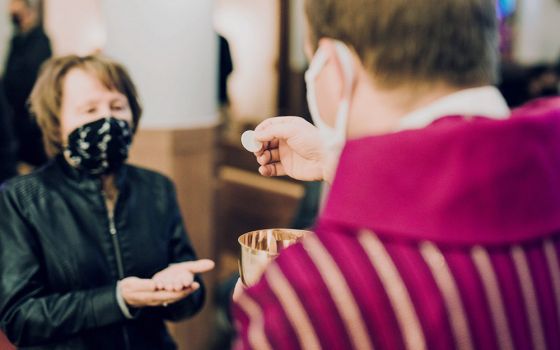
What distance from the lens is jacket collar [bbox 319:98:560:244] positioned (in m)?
0.76

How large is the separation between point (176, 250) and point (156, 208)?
0.13 meters

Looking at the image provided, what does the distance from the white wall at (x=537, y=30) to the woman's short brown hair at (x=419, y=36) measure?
25.2 feet

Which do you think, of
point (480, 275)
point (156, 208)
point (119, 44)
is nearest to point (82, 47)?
point (119, 44)

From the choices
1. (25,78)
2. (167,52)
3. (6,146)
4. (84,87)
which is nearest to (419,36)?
(84,87)

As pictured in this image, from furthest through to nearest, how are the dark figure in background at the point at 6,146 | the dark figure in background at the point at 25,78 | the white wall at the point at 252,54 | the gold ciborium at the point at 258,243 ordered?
the white wall at the point at 252,54 → the dark figure in background at the point at 25,78 → the dark figure in background at the point at 6,146 → the gold ciborium at the point at 258,243

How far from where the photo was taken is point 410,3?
796 mm

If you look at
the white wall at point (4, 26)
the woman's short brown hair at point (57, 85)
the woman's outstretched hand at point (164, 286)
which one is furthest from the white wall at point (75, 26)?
the white wall at point (4, 26)

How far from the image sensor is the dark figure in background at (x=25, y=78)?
440cm

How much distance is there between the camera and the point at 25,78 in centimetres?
439

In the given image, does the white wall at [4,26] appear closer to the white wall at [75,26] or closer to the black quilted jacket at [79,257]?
the white wall at [75,26]

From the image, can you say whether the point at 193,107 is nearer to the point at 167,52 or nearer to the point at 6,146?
the point at 167,52

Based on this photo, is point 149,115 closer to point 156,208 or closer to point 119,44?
point 119,44

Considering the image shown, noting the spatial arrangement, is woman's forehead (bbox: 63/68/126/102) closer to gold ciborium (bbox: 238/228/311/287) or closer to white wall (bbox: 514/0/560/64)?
gold ciborium (bbox: 238/228/311/287)

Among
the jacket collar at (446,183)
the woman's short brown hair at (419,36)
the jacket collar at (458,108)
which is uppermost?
the woman's short brown hair at (419,36)
